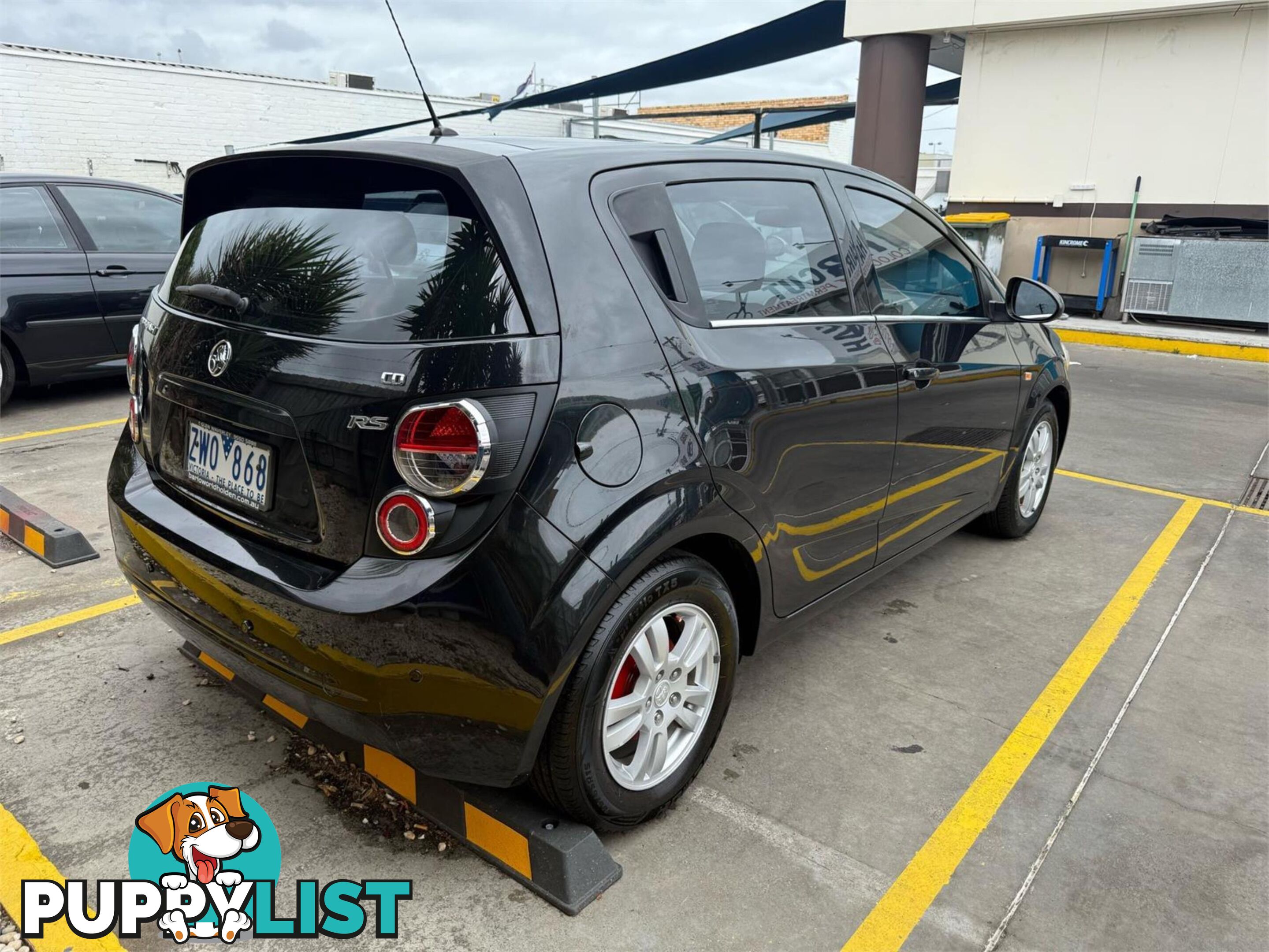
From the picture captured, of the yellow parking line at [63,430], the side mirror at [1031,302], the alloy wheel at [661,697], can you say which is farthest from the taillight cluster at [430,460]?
the yellow parking line at [63,430]

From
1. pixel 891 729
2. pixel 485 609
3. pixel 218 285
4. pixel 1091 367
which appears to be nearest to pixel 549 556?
pixel 485 609

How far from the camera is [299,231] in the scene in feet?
7.66

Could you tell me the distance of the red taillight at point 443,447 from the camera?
1895mm

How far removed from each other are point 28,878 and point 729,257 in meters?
2.29

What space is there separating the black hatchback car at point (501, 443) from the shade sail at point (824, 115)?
1460 centimetres

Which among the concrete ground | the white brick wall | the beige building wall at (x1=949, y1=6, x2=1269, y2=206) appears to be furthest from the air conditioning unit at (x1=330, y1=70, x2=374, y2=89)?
the concrete ground

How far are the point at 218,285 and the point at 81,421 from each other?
4.74m

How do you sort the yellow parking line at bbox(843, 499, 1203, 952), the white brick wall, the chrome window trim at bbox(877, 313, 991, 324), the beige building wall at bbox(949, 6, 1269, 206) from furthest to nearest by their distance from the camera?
the white brick wall, the beige building wall at bbox(949, 6, 1269, 206), the chrome window trim at bbox(877, 313, 991, 324), the yellow parking line at bbox(843, 499, 1203, 952)

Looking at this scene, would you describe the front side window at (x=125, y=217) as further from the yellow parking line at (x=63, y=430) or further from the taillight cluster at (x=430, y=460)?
the taillight cluster at (x=430, y=460)

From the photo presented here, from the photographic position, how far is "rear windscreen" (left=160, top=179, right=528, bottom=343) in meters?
2.02

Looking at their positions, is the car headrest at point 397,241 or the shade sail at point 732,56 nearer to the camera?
the car headrest at point 397,241

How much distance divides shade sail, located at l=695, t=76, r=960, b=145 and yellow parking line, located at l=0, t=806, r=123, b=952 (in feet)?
52.0

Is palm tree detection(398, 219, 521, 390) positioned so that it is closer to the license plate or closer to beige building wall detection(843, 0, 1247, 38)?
the license plate

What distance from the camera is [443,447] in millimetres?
1911
